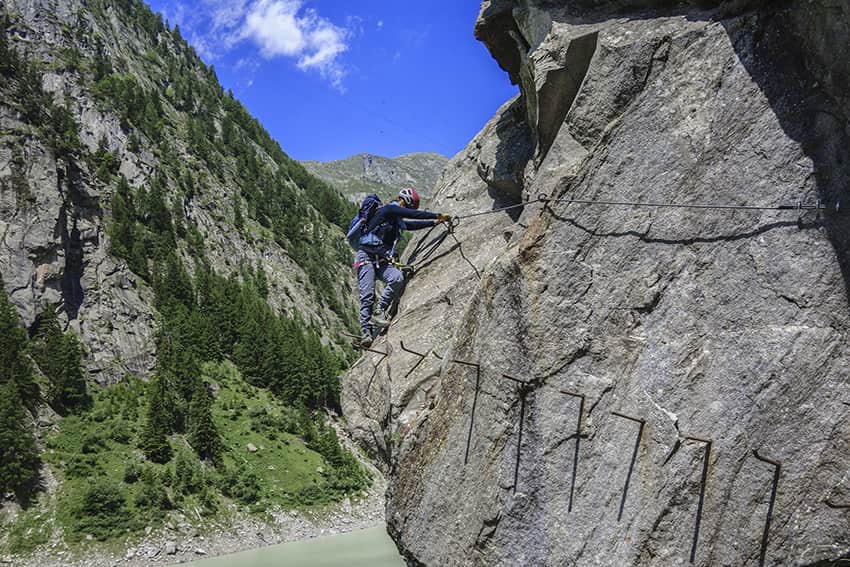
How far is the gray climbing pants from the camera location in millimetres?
12188

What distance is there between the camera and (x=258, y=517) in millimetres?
53844

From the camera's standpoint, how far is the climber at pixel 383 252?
12.1m

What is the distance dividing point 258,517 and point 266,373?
21968 millimetres

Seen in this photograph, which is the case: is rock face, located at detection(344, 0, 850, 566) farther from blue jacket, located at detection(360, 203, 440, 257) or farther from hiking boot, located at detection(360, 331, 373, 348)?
blue jacket, located at detection(360, 203, 440, 257)

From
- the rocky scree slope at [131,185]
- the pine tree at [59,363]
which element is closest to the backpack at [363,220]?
the pine tree at [59,363]

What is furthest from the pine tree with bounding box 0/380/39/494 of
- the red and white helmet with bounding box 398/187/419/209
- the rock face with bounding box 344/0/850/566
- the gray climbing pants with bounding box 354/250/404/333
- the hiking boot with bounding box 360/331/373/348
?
the rock face with bounding box 344/0/850/566

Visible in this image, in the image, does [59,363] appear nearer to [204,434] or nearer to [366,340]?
[204,434]

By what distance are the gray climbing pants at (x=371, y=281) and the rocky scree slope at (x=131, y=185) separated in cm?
5475

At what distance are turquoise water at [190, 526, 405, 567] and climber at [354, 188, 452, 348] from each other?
32.4 metres

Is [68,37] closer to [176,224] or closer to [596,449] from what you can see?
[176,224]

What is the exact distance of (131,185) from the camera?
80.9 m

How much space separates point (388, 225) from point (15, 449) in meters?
44.5

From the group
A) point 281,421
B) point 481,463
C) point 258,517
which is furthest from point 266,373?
point 481,463

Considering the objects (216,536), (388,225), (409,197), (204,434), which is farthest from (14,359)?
(409,197)
